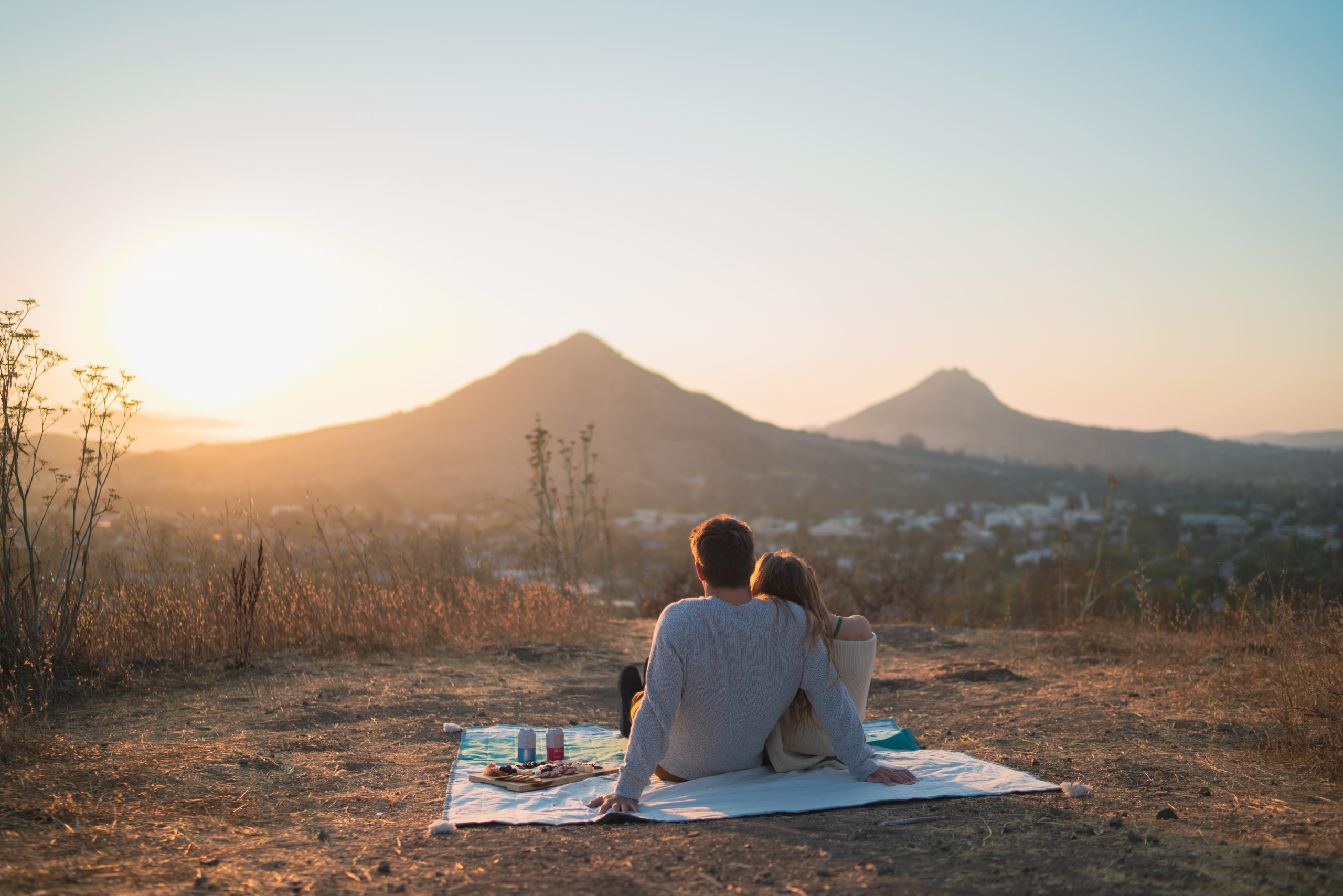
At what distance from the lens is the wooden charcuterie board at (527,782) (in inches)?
157

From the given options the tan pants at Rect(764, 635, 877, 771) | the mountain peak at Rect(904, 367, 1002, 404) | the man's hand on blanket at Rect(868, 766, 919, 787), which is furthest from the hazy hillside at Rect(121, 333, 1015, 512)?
the mountain peak at Rect(904, 367, 1002, 404)

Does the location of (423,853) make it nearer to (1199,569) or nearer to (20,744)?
(20,744)

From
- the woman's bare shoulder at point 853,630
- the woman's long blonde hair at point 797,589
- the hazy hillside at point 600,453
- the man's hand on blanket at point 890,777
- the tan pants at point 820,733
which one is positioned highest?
the hazy hillside at point 600,453

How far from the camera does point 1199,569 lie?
19344 millimetres

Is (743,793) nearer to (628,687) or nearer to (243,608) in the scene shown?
(628,687)

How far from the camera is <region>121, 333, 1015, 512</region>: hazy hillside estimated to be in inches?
1750

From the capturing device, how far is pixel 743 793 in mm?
3740

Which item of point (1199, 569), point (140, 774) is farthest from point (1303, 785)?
point (1199, 569)

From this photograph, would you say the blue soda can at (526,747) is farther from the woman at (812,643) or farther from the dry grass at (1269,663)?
the dry grass at (1269,663)

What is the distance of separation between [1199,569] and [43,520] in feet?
69.7

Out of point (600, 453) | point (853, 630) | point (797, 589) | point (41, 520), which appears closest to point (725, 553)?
point (797, 589)

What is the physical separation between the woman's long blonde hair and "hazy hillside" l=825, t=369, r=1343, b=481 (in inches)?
2448

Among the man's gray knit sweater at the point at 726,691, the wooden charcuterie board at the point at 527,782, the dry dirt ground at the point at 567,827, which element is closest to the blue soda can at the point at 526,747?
the wooden charcuterie board at the point at 527,782

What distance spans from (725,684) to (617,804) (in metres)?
0.67
